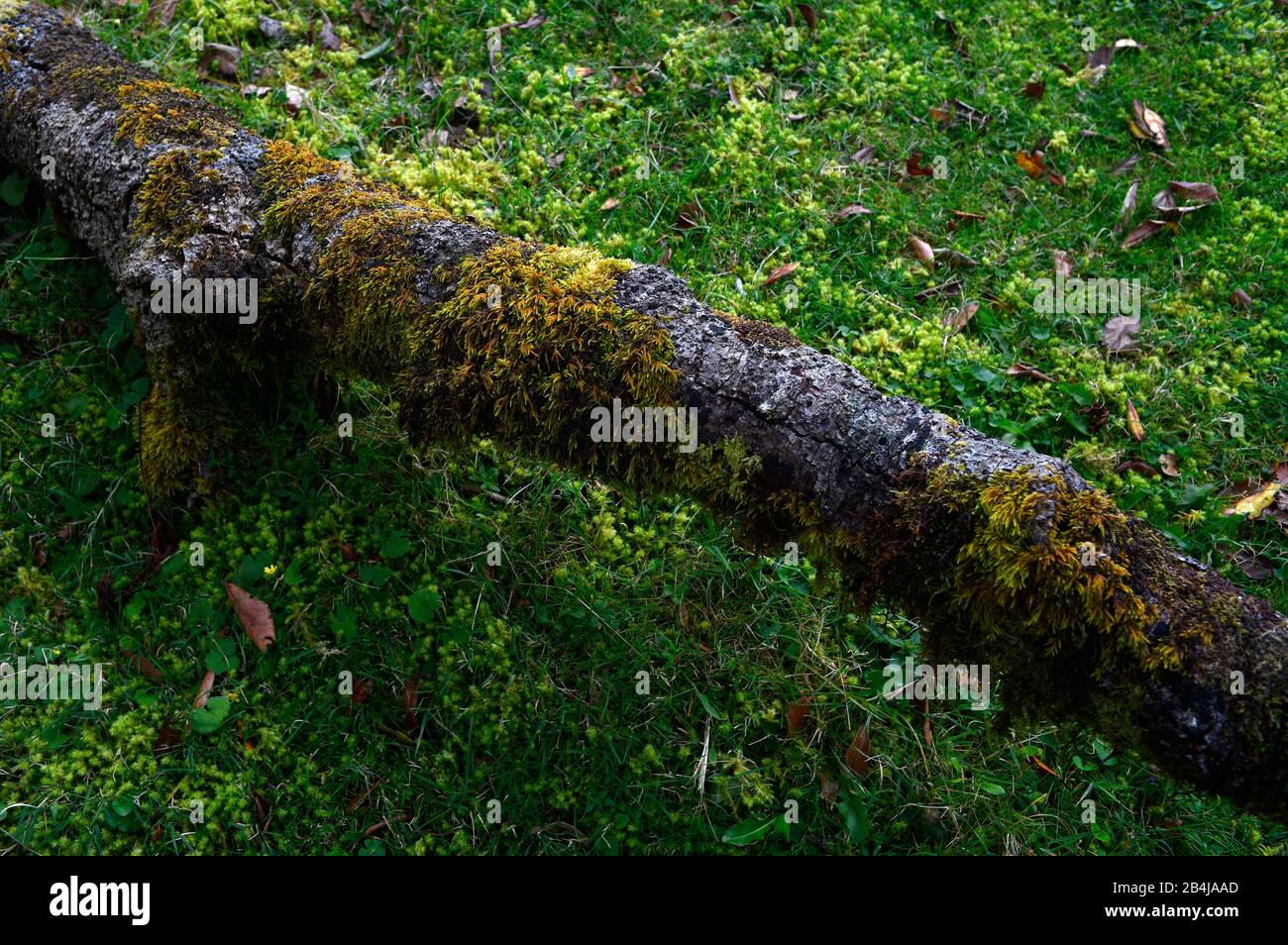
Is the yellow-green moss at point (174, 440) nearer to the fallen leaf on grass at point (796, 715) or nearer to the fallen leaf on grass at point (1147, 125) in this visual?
the fallen leaf on grass at point (796, 715)

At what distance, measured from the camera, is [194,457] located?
349 centimetres

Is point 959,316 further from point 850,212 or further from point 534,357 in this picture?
point 534,357

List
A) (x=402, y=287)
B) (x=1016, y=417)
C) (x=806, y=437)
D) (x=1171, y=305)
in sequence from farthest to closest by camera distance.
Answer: (x=1171, y=305)
(x=1016, y=417)
(x=402, y=287)
(x=806, y=437)

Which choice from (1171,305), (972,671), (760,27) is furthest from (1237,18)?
(972,671)

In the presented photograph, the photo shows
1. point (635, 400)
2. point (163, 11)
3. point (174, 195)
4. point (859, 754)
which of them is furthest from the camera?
point (163, 11)

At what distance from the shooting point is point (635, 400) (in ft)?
8.80

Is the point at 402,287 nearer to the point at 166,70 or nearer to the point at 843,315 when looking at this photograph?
the point at 843,315

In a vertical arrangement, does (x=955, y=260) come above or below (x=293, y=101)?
below

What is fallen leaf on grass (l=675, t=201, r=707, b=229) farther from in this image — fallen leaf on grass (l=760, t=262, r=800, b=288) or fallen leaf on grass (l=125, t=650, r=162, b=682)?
fallen leaf on grass (l=125, t=650, r=162, b=682)

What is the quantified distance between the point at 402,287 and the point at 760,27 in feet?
11.5

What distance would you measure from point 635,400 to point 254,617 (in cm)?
174

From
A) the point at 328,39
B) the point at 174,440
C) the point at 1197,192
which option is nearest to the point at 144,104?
the point at 174,440

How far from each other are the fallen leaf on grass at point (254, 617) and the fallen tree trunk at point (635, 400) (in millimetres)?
546

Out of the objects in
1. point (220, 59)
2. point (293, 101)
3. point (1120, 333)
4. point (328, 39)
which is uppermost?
point (328, 39)
